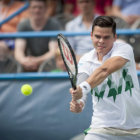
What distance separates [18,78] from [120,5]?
2623 millimetres

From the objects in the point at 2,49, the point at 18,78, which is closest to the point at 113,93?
the point at 18,78

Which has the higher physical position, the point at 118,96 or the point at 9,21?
the point at 9,21

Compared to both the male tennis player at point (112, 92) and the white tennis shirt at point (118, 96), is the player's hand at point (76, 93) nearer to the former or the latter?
the male tennis player at point (112, 92)

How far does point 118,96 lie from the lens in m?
4.12

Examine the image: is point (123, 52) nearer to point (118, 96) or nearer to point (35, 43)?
point (118, 96)

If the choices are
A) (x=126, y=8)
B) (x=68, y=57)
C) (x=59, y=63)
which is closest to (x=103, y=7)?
(x=126, y=8)

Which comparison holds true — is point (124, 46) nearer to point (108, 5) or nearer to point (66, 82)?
point (66, 82)

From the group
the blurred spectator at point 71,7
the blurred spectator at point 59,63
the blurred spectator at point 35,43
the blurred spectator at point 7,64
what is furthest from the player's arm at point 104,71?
the blurred spectator at point 71,7

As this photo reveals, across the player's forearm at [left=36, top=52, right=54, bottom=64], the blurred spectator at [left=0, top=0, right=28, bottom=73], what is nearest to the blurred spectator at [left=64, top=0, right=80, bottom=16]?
the blurred spectator at [left=0, top=0, right=28, bottom=73]

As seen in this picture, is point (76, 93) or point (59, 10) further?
point (59, 10)

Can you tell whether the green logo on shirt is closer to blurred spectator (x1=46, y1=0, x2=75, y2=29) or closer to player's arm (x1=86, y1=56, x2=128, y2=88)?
player's arm (x1=86, y1=56, x2=128, y2=88)

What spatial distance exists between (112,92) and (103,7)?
418 centimetres

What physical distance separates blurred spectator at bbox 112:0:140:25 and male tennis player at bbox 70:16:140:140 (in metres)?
3.32

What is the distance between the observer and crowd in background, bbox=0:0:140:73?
20.1ft
